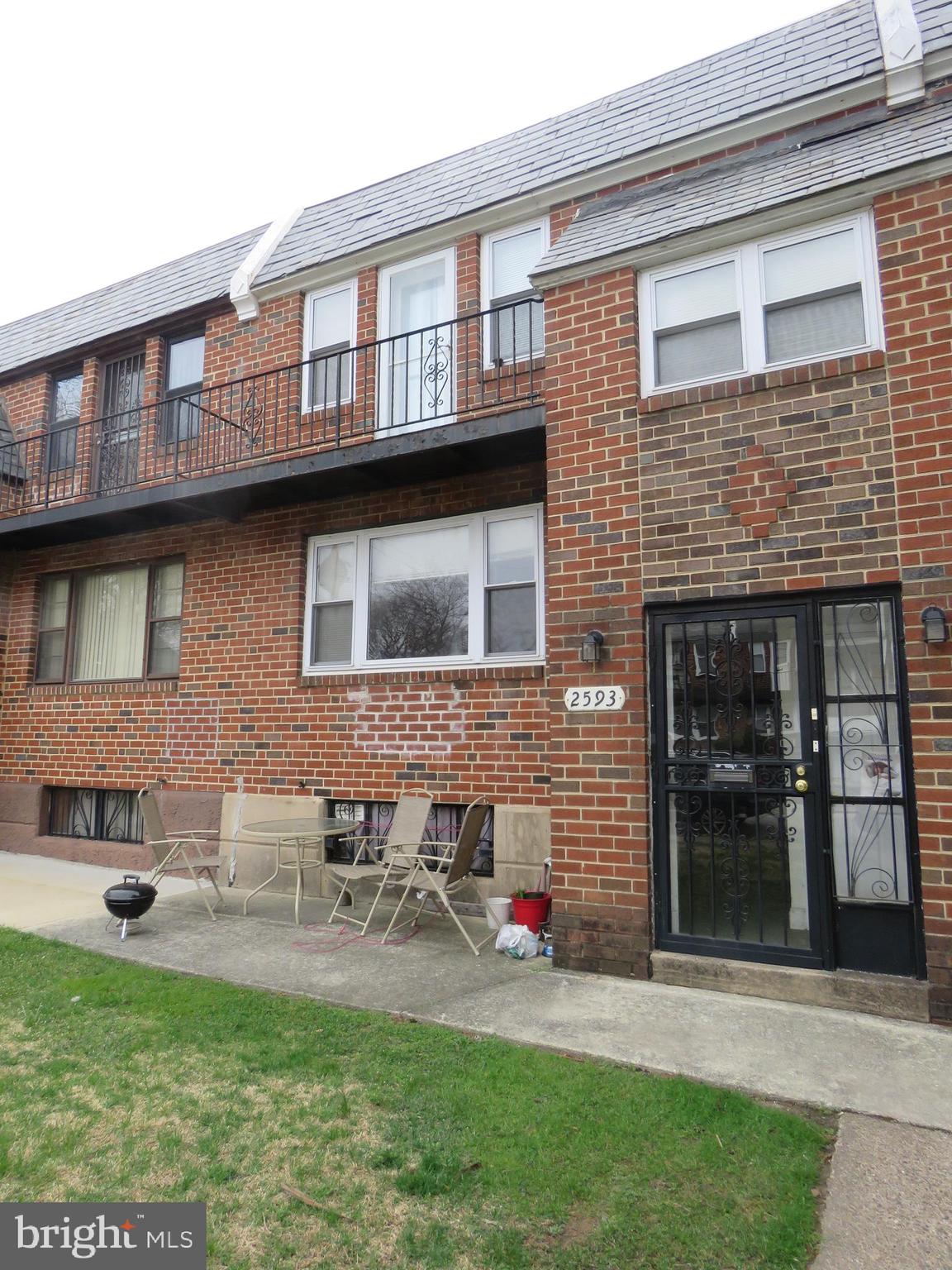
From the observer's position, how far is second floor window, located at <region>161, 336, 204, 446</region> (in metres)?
9.07

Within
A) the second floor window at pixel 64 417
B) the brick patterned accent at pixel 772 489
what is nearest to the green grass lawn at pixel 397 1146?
the brick patterned accent at pixel 772 489

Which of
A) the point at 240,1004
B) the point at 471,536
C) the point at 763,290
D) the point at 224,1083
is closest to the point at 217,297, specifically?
the point at 471,536

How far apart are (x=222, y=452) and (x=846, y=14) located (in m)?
7.19

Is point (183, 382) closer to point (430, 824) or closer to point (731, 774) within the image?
point (430, 824)

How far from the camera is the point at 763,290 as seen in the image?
508 cm

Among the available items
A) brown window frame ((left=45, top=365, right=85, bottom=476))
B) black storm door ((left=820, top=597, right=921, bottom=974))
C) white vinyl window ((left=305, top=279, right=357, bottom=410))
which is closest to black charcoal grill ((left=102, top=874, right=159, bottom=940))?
black storm door ((left=820, top=597, right=921, bottom=974))

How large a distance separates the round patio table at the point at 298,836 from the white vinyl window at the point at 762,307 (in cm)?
429

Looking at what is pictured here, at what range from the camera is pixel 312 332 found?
27.9 ft

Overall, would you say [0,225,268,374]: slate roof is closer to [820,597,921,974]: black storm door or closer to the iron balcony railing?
the iron balcony railing

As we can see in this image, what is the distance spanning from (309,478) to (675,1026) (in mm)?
5466

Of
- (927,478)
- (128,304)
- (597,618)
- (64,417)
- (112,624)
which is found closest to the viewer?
(927,478)

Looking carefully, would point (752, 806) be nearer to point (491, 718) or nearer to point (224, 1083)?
point (491, 718)

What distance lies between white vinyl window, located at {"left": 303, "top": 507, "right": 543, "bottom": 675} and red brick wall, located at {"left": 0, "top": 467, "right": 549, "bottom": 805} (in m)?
0.17

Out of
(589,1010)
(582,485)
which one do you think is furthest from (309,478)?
(589,1010)
